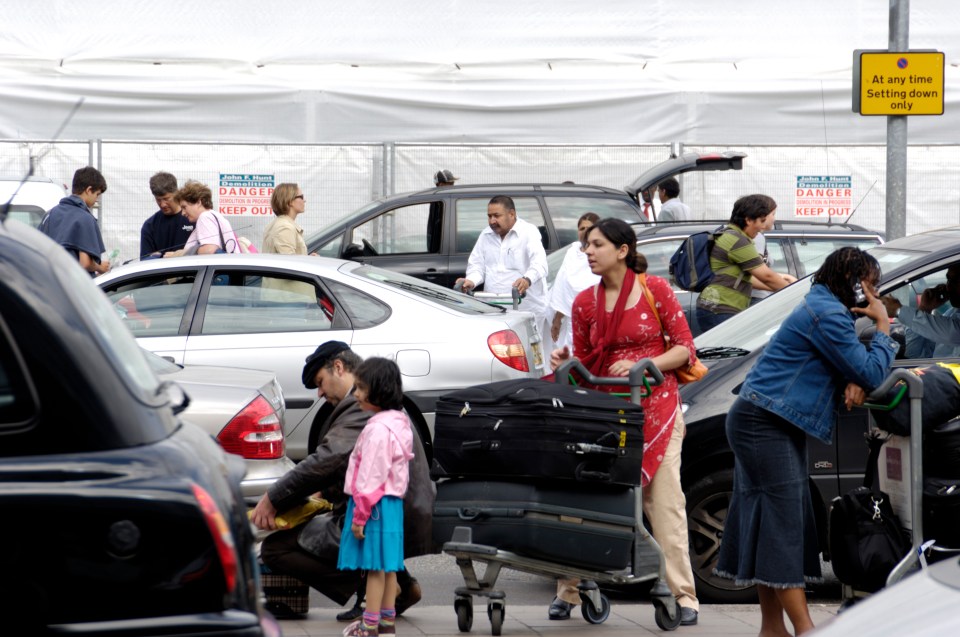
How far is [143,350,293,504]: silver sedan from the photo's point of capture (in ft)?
23.4

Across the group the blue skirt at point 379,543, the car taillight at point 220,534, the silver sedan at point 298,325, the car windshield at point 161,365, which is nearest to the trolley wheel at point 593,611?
the blue skirt at point 379,543

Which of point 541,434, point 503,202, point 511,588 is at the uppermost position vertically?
point 503,202

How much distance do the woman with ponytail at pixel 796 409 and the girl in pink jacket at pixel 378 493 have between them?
1.38m

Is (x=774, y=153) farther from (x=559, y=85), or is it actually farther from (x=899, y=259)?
(x=899, y=259)

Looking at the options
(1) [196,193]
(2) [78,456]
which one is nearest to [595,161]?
(1) [196,193]

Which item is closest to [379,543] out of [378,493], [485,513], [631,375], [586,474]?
[378,493]

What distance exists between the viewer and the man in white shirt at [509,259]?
12234mm

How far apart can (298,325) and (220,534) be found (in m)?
5.79

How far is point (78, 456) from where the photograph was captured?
3.41m

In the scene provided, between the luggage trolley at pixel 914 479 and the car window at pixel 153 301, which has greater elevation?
the car window at pixel 153 301

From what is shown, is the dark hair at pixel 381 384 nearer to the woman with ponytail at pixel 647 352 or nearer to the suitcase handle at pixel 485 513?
the suitcase handle at pixel 485 513

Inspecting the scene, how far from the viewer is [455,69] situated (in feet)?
70.8

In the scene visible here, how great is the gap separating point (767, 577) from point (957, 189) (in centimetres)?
1447

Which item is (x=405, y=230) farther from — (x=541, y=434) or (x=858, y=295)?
(x=858, y=295)
